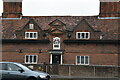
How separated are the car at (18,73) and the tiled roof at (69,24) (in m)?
23.3

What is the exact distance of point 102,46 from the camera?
38.4 meters

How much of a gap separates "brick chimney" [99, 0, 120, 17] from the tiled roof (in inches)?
41.8

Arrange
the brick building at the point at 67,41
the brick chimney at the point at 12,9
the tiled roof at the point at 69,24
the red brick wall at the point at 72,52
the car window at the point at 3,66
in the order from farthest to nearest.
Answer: the brick chimney at the point at 12,9, the tiled roof at the point at 69,24, the brick building at the point at 67,41, the red brick wall at the point at 72,52, the car window at the point at 3,66

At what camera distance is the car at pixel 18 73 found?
1692cm

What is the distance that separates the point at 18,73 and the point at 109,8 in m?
28.4

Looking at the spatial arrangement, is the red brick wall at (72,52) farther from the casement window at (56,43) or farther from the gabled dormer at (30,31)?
the gabled dormer at (30,31)

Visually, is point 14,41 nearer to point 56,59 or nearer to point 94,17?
point 56,59

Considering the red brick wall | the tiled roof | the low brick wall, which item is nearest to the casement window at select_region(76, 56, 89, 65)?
the red brick wall

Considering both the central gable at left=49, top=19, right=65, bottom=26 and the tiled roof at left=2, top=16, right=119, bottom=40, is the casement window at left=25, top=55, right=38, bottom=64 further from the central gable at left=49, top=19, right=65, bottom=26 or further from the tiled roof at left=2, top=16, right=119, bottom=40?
the central gable at left=49, top=19, right=65, bottom=26

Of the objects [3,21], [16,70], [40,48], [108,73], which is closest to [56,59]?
[40,48]

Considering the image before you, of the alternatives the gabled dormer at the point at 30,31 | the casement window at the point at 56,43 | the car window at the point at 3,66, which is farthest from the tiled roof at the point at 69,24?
the car window at the point at 3,66

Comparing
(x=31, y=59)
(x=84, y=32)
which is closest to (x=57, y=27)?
(x=84, y=32)

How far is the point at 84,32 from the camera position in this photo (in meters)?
39.7

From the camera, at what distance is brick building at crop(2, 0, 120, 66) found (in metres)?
38.5
